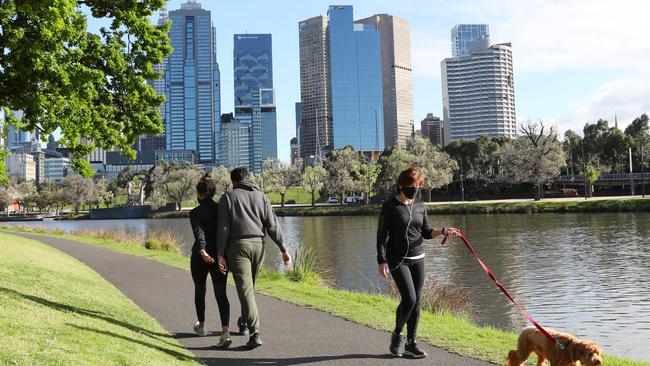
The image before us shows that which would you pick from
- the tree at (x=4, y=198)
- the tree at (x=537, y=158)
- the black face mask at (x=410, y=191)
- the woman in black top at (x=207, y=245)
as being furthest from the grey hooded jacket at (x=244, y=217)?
the tree at (x=4, y=198)

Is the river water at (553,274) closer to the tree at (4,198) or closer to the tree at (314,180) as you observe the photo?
the tree at (314,180)

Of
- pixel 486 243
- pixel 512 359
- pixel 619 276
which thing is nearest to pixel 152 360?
pixel 512 359

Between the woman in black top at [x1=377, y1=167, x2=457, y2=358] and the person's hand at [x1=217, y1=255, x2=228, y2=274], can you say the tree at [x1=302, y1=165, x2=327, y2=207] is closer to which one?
the person's hand at [x1=217, y1=255, x2=228, y2=274]

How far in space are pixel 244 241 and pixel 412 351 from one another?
242 cm

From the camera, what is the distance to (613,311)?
43.5ft

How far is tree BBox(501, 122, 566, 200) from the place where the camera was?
6999 cm

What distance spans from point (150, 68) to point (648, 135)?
305ft

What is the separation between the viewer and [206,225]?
307 inches

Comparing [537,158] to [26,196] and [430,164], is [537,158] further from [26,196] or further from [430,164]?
[26,196]

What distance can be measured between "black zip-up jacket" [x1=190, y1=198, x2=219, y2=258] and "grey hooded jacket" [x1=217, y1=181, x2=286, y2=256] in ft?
1.81

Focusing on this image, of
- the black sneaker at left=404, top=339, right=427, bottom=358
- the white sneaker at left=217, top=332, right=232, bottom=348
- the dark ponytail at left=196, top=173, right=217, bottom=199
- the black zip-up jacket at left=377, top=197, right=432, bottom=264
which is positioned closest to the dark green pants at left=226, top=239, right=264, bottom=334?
the white sneaker at left=217, top=332, right=232, bottom=348

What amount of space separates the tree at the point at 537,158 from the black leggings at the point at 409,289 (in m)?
67.3

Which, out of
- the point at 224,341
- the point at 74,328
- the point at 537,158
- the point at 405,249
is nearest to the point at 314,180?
the point at 537,158

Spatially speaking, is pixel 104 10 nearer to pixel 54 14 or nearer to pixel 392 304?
pixel 54 14
